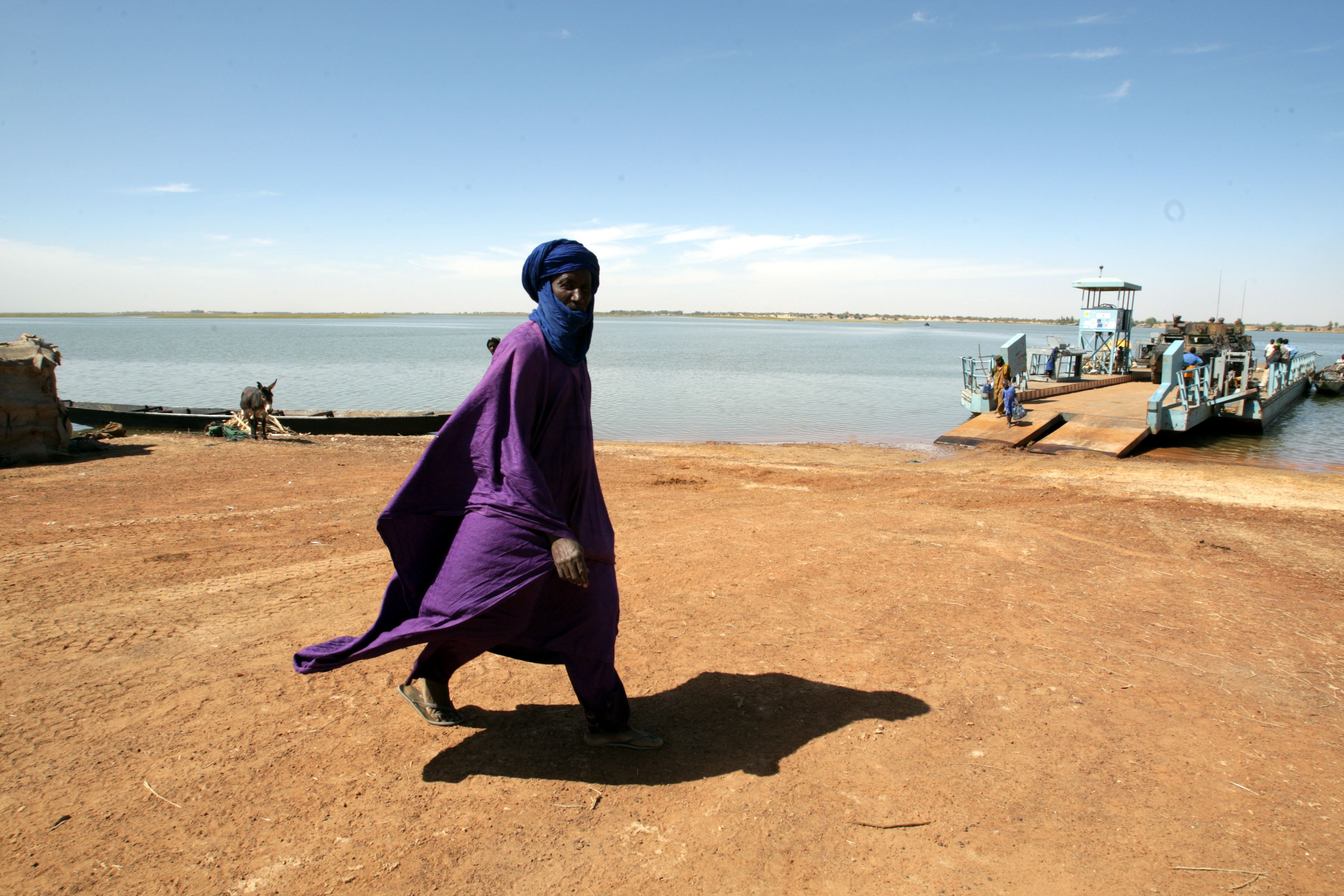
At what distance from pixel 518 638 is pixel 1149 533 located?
656 centimetres

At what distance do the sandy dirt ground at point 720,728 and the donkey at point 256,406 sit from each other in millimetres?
6168

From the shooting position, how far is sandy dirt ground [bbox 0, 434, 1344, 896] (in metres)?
A: 2.34

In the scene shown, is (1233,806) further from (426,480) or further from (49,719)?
(49,719)

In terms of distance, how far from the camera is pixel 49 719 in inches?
119

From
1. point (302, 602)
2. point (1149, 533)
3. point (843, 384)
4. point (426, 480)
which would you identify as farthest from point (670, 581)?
point (843, 384)

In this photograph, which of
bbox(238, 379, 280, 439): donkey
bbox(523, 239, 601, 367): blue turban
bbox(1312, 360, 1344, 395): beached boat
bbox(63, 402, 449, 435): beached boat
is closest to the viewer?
bbox(523, 239, 601, 367): blue turban

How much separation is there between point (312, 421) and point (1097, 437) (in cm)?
1518

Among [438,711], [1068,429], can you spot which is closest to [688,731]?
[438,711]

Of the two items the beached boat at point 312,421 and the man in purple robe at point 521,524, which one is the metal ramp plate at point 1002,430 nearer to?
the beached boat at point 312,421

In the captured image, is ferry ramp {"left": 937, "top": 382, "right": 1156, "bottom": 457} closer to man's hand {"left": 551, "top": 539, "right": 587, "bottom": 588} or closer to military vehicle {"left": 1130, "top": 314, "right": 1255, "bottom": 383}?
military vehicle {"left": 1130, "top": 314, "right": 1255, "bottom": 383}

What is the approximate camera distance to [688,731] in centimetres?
314

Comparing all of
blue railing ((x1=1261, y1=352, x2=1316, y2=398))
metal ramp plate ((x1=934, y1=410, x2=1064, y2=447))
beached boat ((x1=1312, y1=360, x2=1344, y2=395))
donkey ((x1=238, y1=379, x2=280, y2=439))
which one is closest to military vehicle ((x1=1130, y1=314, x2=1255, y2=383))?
blue railing ((x1=1261, y1=352, x2=1316, y2=398))

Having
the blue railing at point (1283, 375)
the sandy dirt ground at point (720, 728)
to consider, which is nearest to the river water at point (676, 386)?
the blue railing at point (1283, 375)

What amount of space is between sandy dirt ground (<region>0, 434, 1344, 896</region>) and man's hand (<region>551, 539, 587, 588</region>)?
2.80 ft
